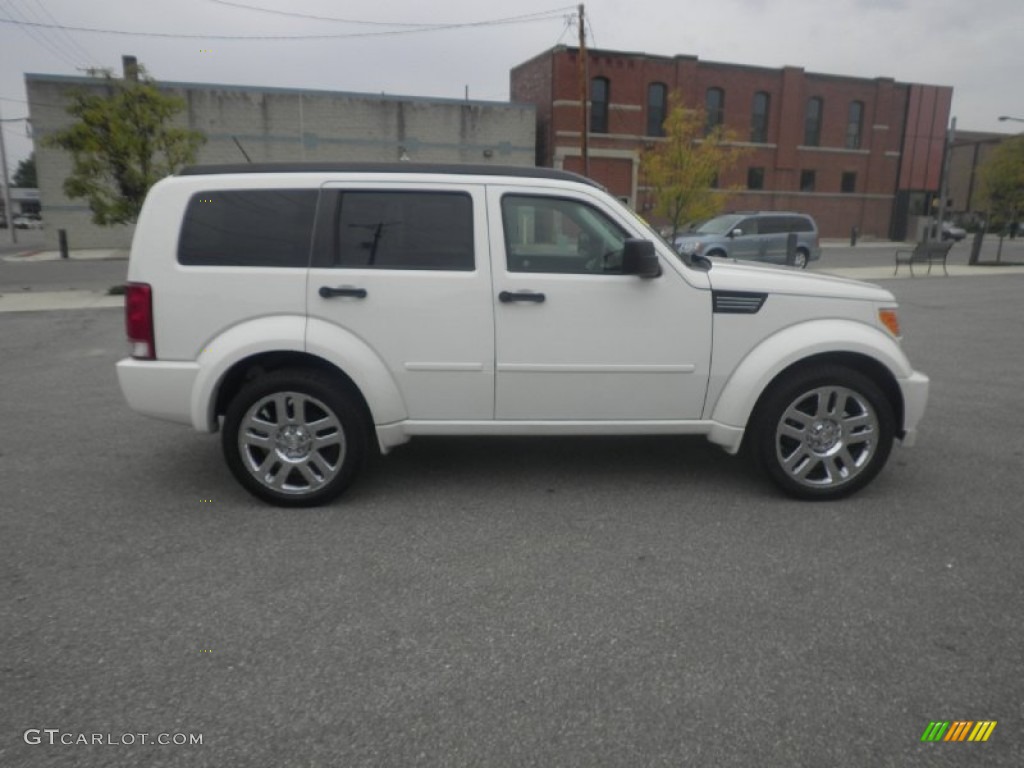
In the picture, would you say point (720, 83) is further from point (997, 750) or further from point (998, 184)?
point (997, 750)

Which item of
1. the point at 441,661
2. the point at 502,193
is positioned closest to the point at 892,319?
the point at 502,193

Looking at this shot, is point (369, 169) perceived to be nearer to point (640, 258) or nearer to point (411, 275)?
point (411, 275)

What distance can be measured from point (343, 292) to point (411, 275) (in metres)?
0.39

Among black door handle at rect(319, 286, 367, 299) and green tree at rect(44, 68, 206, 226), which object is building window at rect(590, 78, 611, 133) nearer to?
green tree at rect(44, 68, 206, 226)

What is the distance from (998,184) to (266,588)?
104 ft

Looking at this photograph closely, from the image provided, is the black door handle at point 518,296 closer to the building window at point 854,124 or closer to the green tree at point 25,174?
the building window at point 854,124

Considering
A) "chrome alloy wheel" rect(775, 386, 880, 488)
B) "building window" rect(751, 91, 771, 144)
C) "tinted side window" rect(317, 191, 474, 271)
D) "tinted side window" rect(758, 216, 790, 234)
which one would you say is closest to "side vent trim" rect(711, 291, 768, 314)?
"chrome alloy wheel" rect(775, 386, 880, 488)

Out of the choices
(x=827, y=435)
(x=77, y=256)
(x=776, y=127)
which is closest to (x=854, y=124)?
(x=776, y=127)

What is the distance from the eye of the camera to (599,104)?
131ft

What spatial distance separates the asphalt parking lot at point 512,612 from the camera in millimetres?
2408

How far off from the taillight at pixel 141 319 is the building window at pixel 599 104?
38582 millimetres

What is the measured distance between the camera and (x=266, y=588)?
3348mm

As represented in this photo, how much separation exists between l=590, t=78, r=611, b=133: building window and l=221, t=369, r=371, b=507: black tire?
3860 cm

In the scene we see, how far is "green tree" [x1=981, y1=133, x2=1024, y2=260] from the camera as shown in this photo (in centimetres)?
2675
